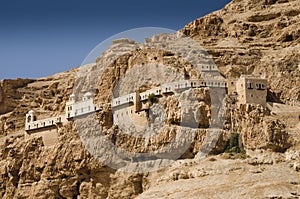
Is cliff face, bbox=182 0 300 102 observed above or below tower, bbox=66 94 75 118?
above

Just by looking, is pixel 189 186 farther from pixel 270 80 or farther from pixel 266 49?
pixel 266 49

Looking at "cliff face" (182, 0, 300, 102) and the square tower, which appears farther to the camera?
"cliff face" (182, 0, 300, 102)

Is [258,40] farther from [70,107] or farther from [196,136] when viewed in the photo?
[70,107]

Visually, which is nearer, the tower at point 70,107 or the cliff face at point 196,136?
the cliff face at point 196,136

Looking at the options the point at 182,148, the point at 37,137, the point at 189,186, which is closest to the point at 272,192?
the point at 189,186

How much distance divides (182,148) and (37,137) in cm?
1803

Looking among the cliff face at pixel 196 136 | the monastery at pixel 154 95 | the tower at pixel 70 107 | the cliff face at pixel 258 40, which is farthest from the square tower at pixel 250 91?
the tower at pixel 70 107

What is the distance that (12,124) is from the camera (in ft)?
250

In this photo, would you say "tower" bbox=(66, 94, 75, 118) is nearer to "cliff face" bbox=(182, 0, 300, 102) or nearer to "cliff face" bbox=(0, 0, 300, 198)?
"cliff face" bbox=(0, 0, 300, 198)

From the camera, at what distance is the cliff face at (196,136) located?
156 feet

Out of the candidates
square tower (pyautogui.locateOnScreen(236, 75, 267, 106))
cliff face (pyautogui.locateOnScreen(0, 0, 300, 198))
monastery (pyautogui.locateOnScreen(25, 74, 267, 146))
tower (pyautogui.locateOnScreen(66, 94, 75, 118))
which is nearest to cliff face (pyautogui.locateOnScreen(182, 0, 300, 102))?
cliff face (pyautogui.locateOnScreen(0, 0, 300, 198))

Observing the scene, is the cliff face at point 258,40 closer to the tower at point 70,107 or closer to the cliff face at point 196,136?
the cliff face at point 196,136

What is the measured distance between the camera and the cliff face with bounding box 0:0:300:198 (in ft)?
156

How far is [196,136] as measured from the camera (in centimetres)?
5472
